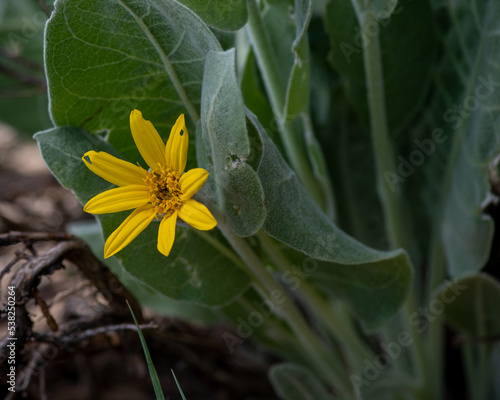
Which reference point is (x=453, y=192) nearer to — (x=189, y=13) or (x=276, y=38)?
(x=276, y=38)

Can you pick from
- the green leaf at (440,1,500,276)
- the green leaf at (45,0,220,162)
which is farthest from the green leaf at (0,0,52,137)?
the green leaf at (440,1,500,276)

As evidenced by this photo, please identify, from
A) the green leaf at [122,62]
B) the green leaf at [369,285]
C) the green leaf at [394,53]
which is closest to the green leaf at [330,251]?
the green leaf at [369,285]

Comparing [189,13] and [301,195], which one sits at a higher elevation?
[189,13]

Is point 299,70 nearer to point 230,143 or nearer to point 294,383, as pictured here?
point 230,143

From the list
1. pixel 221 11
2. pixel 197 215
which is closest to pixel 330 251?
pixel 197 215

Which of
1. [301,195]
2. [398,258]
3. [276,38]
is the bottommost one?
[398,258]

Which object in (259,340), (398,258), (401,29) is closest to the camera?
(398,258)

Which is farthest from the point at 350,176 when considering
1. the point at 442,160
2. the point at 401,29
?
the point at 401,29
